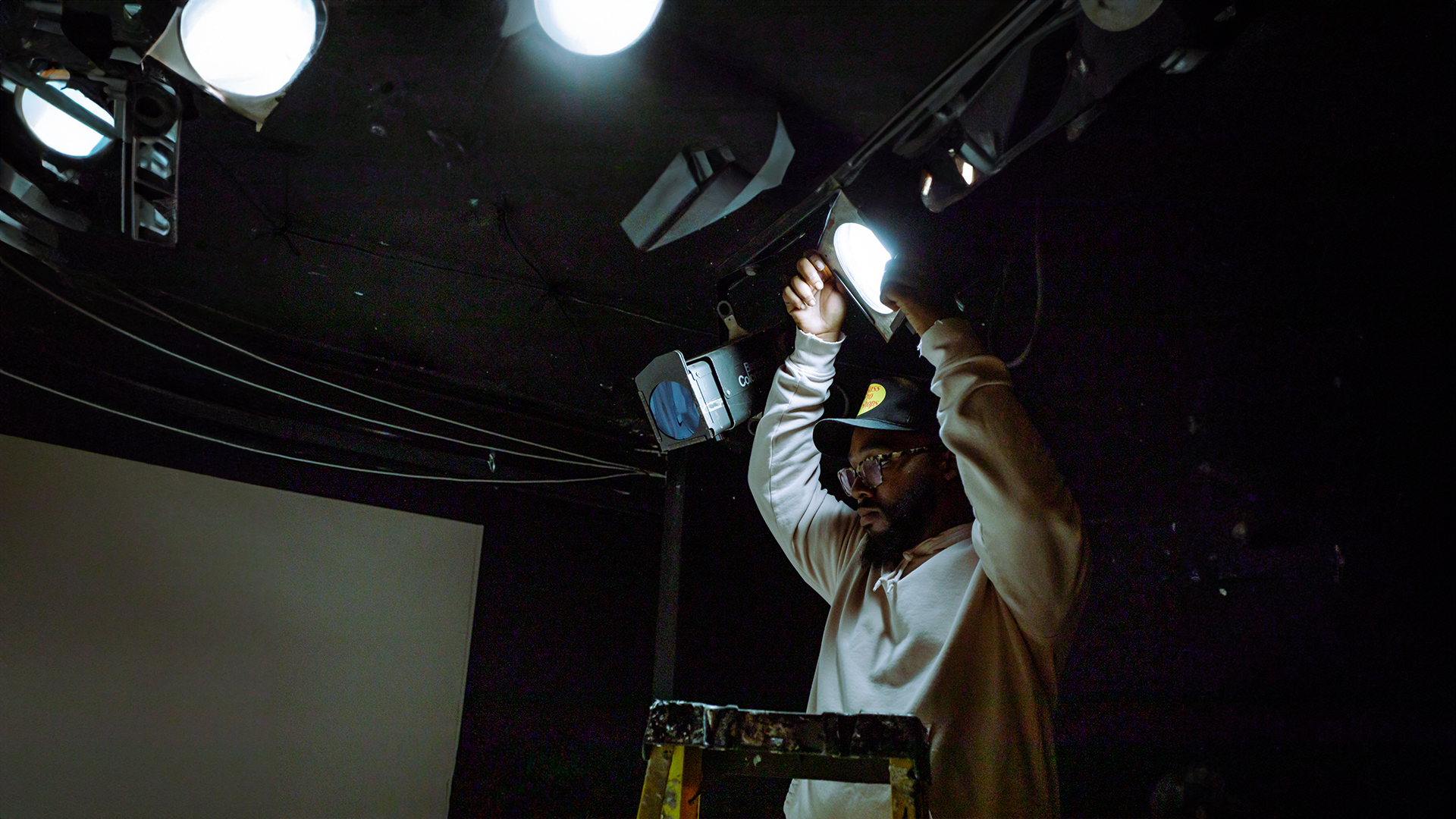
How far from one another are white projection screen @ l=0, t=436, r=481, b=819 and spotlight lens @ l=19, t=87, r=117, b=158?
93cm

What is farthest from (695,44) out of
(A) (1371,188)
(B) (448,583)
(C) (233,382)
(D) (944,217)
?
(B) (448,583)

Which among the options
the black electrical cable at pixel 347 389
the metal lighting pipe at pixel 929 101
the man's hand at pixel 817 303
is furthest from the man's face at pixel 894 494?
the black electrical cable at pixel 347 389

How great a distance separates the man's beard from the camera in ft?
5.68

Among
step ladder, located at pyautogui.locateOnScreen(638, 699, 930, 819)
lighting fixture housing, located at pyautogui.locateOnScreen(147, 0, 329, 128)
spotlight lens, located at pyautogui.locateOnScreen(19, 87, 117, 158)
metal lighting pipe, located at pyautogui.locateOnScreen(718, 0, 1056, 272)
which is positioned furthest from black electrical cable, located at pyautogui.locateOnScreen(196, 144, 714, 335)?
step ladder, located at pyautogui.locateOnScreen(638, 699, 930, 819)

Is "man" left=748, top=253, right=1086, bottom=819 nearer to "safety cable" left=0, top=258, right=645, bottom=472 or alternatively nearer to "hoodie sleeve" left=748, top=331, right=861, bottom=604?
"hoodie sleeve" left=748, top=331, right=861, bottom=604

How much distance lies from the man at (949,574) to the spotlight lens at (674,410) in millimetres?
288

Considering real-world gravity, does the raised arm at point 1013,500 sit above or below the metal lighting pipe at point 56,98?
below

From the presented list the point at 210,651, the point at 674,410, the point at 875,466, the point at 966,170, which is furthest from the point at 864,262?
the point at 210,651

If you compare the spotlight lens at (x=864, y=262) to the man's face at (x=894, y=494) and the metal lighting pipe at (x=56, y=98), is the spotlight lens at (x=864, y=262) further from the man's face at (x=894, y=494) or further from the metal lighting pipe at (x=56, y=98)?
the metal lighting pipe at (x=56, y=98)

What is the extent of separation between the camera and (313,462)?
8.27ft

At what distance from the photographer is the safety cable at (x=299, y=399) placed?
2.08 m

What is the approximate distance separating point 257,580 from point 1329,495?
107 inches

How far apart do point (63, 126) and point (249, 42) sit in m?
0.43

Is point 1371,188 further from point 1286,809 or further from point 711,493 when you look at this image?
point 711,493
